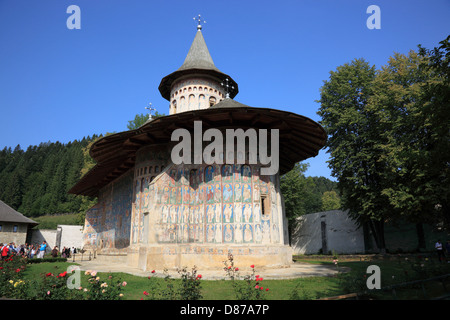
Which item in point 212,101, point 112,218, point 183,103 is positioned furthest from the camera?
point 112,218

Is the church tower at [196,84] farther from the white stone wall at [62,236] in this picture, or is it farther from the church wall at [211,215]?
the white stone wall at [62,236]

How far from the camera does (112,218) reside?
74.8 feet

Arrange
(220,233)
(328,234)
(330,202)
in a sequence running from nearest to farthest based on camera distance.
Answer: (220,233) < (328,234) < (330,202)

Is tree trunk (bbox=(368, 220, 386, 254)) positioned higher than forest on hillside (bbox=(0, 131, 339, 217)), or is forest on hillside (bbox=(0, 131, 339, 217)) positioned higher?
forest on hillside (bbox=(0, 131, 339, 217))

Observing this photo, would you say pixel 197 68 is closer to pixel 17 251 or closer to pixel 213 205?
pixel 213 205

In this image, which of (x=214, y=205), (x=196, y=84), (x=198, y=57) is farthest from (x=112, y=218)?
(x=198, y=57)

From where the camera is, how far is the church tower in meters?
20.1

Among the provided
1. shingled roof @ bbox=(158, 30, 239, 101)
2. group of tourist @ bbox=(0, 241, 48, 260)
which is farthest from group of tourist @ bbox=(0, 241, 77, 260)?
shingled roof @ bbox=(158, 30, 239, 101)

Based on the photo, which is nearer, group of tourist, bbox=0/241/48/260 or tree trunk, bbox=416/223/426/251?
group of tourist, bbox=0/241/48/260

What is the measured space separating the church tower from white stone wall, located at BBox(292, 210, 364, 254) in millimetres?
16266

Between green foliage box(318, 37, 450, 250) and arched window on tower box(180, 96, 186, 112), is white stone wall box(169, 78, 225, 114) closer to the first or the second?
arched window on tower box(180, 96, 186, 112)

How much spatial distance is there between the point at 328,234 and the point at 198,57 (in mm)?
20928
